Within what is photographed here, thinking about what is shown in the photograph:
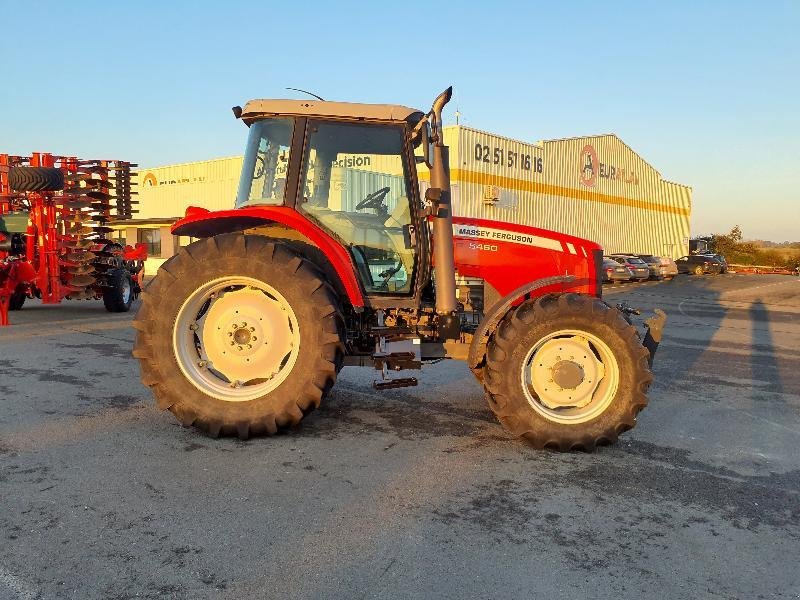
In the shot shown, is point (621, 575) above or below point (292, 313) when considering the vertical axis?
below

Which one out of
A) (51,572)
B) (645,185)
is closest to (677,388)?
(51,572)

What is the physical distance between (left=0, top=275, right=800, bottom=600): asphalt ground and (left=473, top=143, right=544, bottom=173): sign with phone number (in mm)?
21604

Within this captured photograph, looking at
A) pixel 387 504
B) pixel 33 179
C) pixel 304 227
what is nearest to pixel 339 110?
pixel 304 227

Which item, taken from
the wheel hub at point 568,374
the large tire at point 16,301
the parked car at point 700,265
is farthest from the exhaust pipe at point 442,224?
the parked car at point 700,265

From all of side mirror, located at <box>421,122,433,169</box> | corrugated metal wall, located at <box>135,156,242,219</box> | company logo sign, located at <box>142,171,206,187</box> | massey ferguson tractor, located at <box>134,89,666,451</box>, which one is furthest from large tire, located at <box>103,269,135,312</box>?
company logo sign, located at <box>142,171,206,187</box>

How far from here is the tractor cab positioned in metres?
4.57

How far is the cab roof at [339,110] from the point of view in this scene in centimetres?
453

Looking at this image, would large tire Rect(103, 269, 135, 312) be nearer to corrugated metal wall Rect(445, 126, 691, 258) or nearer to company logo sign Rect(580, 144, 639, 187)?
corrugated metal wall Rect(445, 126, 691, 258)

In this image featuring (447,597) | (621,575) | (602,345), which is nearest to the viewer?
(447,597)

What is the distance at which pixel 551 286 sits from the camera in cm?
458

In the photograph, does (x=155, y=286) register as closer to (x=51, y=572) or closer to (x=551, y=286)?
(x=51, y=572)

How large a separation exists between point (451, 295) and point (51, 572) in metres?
3.01

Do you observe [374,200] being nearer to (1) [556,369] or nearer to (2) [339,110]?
(2) [339,110]

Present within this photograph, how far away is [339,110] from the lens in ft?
14.9
